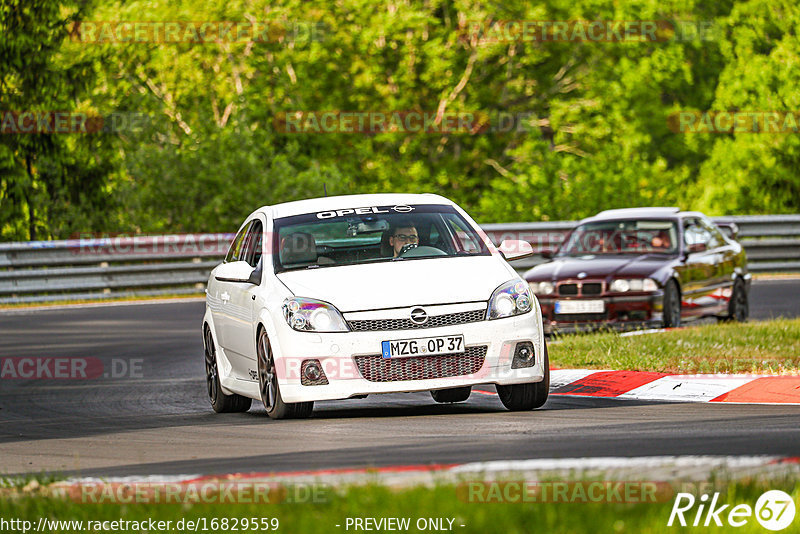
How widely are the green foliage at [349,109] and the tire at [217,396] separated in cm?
2027

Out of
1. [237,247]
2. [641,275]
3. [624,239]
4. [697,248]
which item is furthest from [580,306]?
[237,247]

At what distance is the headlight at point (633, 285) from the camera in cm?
1739

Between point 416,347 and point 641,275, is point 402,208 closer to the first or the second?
point 416,347

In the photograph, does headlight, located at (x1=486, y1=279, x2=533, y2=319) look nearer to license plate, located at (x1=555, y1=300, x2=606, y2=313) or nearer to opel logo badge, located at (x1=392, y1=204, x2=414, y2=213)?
opel logo badge, located at (x1=392, y1=204, x2=414, y2=213)

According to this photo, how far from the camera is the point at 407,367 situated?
10000 millimetres

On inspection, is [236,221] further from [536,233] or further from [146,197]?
[536,233]

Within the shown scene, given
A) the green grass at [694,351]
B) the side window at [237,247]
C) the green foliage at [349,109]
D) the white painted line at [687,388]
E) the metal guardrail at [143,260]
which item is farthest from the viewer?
the green foliage at [349,109]

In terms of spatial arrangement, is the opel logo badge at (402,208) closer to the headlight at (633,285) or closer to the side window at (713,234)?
the headlight at (633,285)

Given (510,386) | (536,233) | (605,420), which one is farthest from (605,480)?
(536,233)

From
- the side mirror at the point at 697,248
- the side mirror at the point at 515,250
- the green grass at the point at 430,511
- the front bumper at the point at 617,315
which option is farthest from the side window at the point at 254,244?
the side mirror at the point at 697,248

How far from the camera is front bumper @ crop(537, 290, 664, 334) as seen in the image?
17.3 m

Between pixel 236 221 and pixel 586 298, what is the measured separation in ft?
54.7

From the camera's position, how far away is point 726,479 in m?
6.16

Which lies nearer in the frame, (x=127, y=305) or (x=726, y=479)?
(x=726, y=479)
